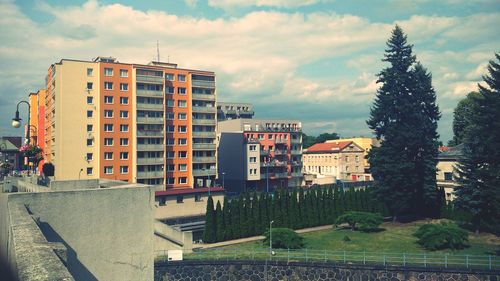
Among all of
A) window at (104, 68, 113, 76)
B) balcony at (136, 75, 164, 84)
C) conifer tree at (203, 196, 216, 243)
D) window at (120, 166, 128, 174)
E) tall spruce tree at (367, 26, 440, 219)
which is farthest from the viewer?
balcony at (136, 75, 164, 84)

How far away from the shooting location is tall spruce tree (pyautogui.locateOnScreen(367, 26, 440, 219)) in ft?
160

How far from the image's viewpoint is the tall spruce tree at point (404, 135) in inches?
1917

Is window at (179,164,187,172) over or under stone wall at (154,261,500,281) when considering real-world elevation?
over

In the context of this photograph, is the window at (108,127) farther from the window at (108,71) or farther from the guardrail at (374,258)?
the guardrail at (374,258)

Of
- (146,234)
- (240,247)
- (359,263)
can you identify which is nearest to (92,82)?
(240,247)

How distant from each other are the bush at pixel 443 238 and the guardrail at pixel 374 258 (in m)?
2.44

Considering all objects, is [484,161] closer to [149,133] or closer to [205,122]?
[205,122]

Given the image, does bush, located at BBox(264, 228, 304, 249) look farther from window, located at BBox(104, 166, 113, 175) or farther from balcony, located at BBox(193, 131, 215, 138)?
balcony, located at BBox(193, 131, 215, 138)

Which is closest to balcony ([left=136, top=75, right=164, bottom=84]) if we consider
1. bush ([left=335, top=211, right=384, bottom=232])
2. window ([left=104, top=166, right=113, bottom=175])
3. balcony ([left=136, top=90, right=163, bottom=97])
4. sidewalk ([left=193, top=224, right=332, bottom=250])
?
balcony ([left=136, top=90, right=163, bottom=97])

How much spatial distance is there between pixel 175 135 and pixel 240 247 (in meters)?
36.4

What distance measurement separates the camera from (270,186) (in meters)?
88.5

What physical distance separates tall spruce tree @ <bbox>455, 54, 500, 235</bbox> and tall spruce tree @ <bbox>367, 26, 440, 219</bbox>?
5646mm

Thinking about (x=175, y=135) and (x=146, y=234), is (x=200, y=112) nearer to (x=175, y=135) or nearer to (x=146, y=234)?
(x=175, y=135)

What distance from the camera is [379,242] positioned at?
4078 centimetres
